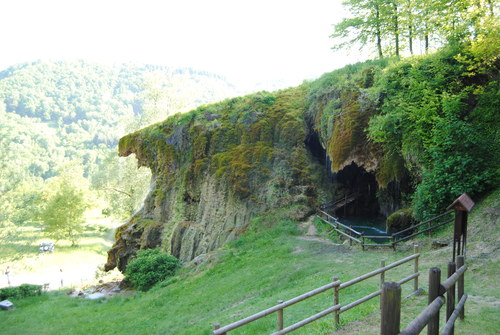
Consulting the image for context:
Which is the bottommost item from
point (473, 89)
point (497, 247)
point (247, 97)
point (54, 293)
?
point (54, 293)

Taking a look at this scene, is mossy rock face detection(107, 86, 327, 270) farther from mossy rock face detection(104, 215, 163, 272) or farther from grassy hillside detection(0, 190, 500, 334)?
grassy hillside detection(0, 190, 500, 334)

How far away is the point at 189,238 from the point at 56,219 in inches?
1213

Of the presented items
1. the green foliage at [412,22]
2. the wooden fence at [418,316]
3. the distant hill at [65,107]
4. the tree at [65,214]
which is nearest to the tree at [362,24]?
the green foliage at [412,22]

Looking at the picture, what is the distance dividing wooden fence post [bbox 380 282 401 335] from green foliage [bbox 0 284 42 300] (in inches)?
1117

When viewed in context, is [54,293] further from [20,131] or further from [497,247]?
[20,131]

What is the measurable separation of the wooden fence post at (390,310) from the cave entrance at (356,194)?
68.1ft

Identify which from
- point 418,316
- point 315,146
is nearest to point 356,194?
point 315,146

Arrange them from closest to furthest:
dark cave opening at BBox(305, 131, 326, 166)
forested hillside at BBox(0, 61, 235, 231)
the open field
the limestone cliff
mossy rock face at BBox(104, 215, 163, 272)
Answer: the limestone cliff
dark cave opening at BBox(305, 131, 326, 166)
mossy rock face at BBox(104, 215, 163, 272)
the open field
forested hillside at BBox(0, 61, 235, 231)

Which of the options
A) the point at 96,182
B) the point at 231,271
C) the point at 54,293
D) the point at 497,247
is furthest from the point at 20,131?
the point at 497,247

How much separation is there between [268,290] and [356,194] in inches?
475

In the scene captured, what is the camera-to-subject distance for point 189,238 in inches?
949

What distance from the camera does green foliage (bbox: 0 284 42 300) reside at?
80.5 ft

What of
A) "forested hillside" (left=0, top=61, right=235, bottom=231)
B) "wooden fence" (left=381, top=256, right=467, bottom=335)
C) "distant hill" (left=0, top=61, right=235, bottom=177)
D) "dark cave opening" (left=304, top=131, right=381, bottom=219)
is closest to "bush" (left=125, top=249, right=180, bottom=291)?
"dark cave opening" (left=304, top=131, right=381, bottom=219)

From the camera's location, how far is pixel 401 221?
17344mm
